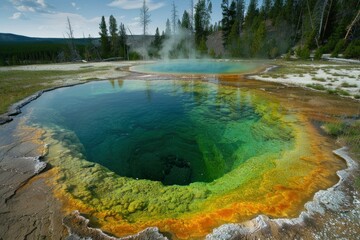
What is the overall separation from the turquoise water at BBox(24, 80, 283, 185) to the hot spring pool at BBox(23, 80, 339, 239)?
0.03 meters

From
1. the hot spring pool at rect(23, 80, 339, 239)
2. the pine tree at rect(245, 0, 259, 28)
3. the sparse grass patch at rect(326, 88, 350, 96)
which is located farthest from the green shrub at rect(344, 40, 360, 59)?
the pine tree at rect(245, 0, 259, 28)

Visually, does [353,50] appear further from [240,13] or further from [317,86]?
[240,13]

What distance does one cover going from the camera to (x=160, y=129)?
7.16m

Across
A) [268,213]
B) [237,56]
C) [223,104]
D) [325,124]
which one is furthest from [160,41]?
[268,213]

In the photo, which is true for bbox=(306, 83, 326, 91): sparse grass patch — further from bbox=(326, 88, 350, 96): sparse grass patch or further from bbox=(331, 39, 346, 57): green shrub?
bbox=(331, 39, 346, 57): green shrub

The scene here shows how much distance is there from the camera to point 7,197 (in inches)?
132

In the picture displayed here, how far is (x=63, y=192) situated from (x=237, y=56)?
33.8m

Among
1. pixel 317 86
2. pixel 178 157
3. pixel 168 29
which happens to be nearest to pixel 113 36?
pixel 168 29

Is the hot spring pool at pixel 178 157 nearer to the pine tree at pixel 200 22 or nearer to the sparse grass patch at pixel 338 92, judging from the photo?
the sparse grass patch at pixel 338 92

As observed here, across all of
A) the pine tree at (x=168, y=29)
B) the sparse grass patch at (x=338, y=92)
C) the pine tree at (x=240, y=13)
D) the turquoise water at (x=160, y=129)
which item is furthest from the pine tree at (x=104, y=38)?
the sparse grass patch at (x=338, y=92)

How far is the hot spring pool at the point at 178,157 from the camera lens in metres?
3.18

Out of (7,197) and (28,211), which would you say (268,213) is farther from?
(7,197)

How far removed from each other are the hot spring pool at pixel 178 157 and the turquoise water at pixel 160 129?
29 mm

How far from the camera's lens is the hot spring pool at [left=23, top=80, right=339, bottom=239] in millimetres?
3178
